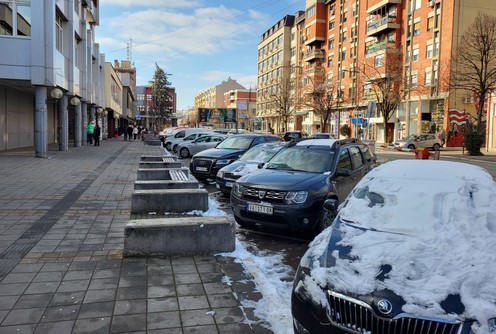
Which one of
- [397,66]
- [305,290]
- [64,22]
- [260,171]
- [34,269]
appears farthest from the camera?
[397,66]

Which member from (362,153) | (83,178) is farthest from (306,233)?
(83,178)

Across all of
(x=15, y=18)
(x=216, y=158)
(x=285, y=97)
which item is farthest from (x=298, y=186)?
(x=285, y=97)

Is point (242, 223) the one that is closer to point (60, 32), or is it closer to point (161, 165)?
point (161, 165)

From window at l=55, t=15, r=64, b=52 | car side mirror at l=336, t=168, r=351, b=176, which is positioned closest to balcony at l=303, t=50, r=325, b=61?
window at l=55, t=15, r=64, b=52

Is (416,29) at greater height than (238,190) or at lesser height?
greater

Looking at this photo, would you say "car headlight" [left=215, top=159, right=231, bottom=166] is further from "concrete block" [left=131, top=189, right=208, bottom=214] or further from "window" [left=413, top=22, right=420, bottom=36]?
"window" [left=413, top=22, right=420, bottom=36]

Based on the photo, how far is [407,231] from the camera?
3.60m

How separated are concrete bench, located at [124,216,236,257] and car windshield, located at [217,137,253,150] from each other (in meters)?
9.10

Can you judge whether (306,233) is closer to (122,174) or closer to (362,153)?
(362,153)

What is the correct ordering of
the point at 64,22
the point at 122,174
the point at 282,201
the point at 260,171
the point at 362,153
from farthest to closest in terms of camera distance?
the point at 64,22 → the point at 122,174 → the point at 362,153 → the point at 260,171 → the point at 282,201

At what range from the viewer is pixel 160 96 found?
308ft

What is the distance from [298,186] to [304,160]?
1.36m

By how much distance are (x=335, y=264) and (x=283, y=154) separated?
551 cm

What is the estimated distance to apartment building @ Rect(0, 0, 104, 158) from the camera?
18812 millimetres
